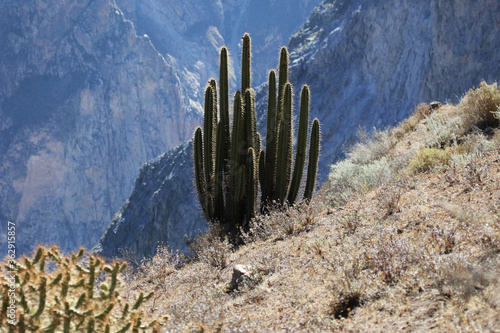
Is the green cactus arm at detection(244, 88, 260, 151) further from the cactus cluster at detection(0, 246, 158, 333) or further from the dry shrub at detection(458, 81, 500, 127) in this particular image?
the cactus cluster at detection(0, 246, 158, 333)

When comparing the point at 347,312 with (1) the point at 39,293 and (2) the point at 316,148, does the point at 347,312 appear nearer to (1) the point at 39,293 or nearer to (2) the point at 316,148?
(1) the point at 39,293

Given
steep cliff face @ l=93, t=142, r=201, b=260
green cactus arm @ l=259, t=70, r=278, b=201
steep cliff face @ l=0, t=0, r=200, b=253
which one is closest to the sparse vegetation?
green cactus arm @ l=259, t=70, r=278, b=201

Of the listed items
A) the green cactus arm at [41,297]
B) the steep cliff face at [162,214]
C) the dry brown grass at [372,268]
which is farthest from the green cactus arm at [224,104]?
the steep cliff face at [162,214]

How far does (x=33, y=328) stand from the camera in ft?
9.32

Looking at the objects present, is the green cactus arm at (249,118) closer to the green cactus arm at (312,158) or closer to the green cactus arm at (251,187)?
the green cactus arm at (251,187)

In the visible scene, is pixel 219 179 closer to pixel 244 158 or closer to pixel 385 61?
pixel 244 158

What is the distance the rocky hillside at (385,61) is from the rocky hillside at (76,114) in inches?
2017

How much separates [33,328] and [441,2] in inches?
1446

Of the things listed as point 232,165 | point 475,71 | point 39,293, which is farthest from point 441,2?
point 39,293

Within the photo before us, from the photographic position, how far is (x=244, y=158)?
8.47 meters

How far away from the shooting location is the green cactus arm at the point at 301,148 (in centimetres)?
856

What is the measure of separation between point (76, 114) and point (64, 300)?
341 feet

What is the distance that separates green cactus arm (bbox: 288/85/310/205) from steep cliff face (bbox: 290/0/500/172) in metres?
20.2

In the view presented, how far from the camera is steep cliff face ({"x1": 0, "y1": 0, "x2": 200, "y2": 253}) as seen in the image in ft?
302
